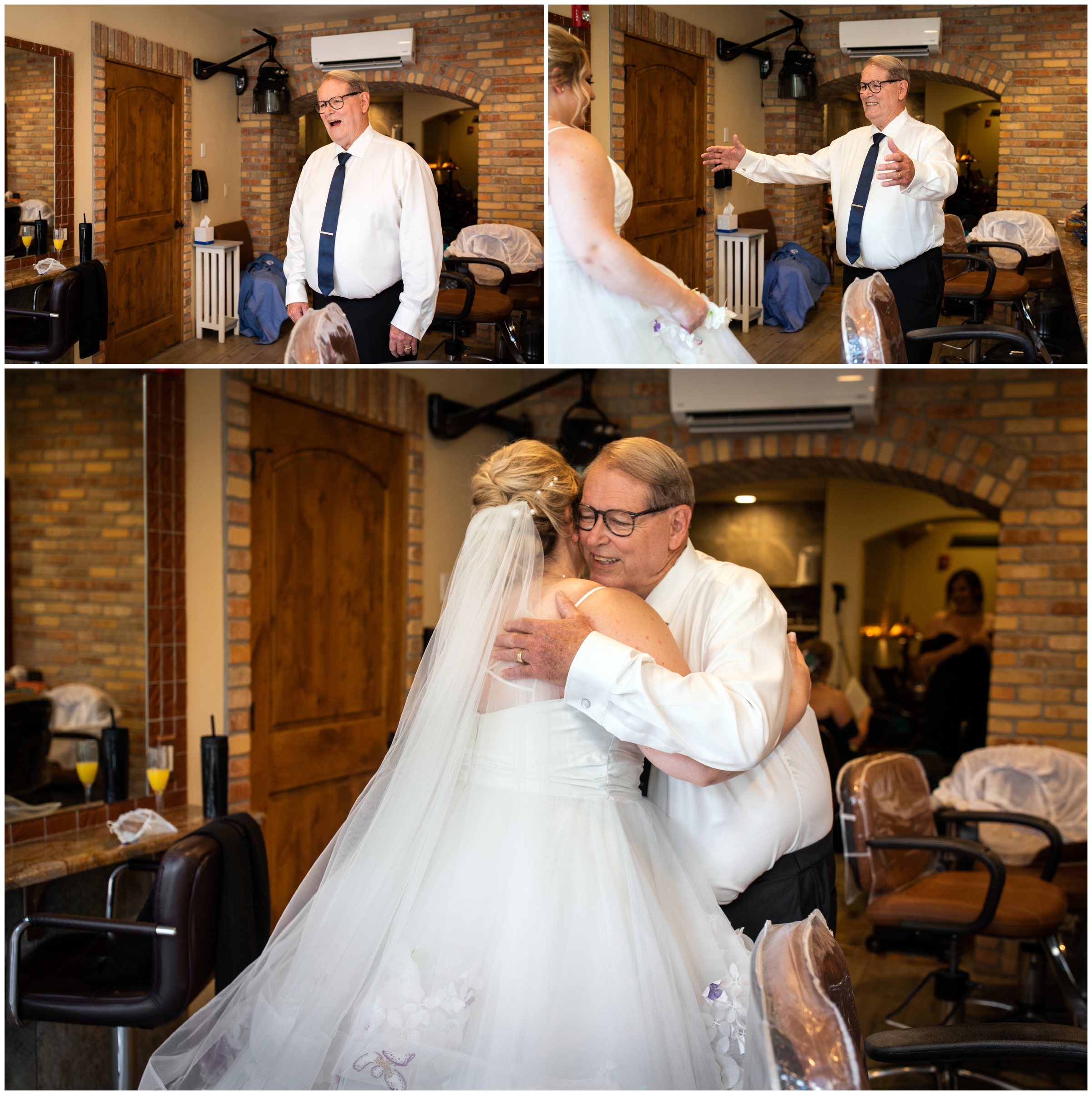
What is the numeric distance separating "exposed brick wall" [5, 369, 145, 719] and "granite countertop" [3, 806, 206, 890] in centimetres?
42

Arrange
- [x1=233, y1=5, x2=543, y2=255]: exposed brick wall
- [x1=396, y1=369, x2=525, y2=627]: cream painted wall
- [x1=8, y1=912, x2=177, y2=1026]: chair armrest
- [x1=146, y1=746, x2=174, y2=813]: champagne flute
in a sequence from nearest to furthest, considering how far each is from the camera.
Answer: [x1=233, y1=5, x2=543, y2=255]: exposed brick wall < [x1=8, y1=912, x2=177, y2=1026]: chair armrest < [x1=146, y1=746, x2=174, y2=813]: champagne flute < [x1=396, y1=369, x2=525, y2=627]: cream painted wall

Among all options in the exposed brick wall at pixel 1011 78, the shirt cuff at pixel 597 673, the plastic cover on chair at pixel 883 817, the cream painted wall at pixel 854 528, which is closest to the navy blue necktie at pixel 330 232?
the exposed brick wall at pixel 1011 78

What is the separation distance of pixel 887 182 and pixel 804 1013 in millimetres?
1291

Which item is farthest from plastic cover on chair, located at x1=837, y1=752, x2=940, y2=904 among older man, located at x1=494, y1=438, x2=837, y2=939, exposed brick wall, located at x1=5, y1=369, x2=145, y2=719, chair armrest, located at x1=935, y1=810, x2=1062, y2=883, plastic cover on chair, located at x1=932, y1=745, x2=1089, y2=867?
exposed brick wall, located at x1=5, y1=369, x2=145, y2=719

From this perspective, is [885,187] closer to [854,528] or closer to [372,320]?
[372,320]

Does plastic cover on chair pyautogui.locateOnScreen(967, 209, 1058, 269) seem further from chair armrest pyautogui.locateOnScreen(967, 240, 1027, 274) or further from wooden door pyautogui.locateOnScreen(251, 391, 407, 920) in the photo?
wooden door pyautogui.locateOnScreen(251, 391, 407, 920)

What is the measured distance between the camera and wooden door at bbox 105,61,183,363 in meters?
1.92

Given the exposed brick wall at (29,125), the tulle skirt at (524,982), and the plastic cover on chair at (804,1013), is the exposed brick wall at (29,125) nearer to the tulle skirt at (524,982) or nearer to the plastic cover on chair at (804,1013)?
the tulle skirt at (524,982)

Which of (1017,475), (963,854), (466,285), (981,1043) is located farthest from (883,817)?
(466,285)

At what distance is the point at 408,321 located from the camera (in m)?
2.17

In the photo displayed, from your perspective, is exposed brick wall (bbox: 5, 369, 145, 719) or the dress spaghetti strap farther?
exposed brick wall (bbox: 5, 369, 145, 719)

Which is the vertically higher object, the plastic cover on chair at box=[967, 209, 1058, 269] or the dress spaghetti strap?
the plastic cover on chair at box=[967, 209, 1058, 269]

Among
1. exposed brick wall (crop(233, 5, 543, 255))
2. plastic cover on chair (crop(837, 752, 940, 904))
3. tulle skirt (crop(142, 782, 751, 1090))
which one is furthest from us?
plastic cover on chair (crop(837, 752, 940, 904))

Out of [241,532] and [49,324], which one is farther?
[241,532]
